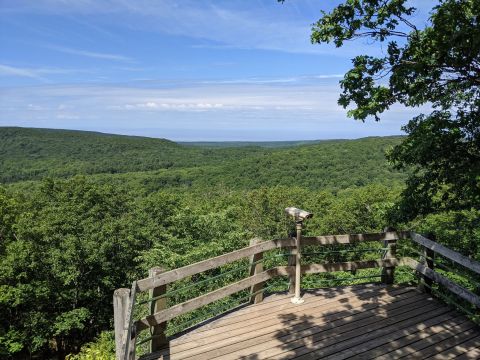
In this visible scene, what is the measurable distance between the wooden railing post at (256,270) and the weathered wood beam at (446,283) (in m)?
2.72

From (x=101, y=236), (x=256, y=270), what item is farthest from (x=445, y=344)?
(x=101, y=236)

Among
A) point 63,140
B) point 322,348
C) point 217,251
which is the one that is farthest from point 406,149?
point 63,140

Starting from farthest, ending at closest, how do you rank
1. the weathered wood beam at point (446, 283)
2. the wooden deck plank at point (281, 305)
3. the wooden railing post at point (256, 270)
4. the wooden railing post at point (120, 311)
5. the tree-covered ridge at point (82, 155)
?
the tree-covered ridge at point (82, 155) < the wooden railing post at point (256, 270) < the wooden deck plank at point (281, 305) < the weathered wood beam at point (446, 283) < the wooden railing post at point (120, 311)

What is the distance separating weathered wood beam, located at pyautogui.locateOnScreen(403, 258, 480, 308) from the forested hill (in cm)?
2987

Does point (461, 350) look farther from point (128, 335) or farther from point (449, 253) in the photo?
point (128, 335)

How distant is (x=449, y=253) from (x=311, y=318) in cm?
223

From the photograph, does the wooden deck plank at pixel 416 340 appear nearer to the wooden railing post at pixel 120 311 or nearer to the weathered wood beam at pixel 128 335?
the weathered wood beam at pixel 128 335

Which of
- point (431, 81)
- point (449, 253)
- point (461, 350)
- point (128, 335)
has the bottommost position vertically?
point (461, 350)

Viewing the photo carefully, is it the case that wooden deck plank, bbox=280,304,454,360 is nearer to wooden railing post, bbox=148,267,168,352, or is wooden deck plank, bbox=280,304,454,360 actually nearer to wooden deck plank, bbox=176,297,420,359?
wooden deck plank, bbox=176,297,420,359

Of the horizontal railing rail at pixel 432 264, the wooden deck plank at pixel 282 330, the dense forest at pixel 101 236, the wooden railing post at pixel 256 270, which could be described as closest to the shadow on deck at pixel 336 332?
the wooden deck plank at pixel 282 330

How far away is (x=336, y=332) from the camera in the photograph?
489 cm

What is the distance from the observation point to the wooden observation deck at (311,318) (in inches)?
172

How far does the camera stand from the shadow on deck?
4.42 meters

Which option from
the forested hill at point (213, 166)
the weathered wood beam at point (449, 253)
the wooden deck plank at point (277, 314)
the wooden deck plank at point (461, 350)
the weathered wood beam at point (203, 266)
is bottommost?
the forested hill at point (213, 166)
